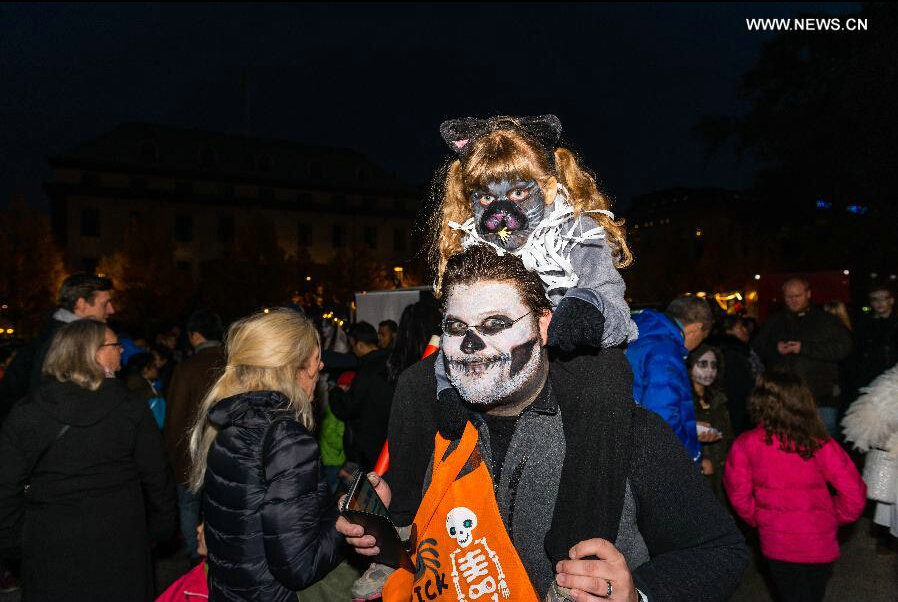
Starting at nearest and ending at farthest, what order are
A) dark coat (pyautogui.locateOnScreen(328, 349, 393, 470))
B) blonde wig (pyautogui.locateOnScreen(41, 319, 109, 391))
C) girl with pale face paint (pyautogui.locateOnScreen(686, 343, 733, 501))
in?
blonde wig (pyautogui.locateOnScreen(41, 319, 109, 391)) → dark coat (pyautogui.locateOnScreen(328, 349, 393, 470)) → girl with pale face paint (pyautogui.locateOnScreen(686, 343, 733, 501))

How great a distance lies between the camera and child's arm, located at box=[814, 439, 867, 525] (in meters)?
3.95

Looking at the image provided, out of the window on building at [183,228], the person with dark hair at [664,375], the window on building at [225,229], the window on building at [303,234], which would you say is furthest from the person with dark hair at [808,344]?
the window on building at [303,234]

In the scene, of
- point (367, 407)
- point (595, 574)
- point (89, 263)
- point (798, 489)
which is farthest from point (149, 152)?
point (595, 574)

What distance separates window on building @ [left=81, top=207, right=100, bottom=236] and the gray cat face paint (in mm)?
48767

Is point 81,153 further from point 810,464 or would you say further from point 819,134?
point 810,464

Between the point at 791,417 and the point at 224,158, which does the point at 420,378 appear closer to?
the point at 791,417

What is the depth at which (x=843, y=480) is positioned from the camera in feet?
13.0

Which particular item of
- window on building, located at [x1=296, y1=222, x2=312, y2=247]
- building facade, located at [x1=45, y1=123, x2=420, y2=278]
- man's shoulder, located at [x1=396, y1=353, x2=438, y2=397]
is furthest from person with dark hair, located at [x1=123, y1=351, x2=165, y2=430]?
window on building, located at [x1=296, y1=222, x2=312, y2=247]

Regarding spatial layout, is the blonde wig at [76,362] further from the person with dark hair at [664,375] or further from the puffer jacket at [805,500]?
the puffer jacket at [805,500]

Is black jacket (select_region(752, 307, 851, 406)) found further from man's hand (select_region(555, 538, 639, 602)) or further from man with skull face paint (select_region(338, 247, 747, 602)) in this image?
man's hand (select_region(555, 538, 639, 602))

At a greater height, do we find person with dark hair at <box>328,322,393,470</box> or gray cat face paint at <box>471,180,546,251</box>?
gray cat face paint at <box>471,180,546,251</box>

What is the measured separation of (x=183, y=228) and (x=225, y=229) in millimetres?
3046

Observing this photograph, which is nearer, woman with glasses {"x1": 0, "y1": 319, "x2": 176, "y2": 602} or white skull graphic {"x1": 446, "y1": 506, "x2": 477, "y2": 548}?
white skull graphic {"x1": 446, "y1": 506, "x2": 477, "y2": 548}

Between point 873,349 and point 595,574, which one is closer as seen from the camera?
point 595,574
